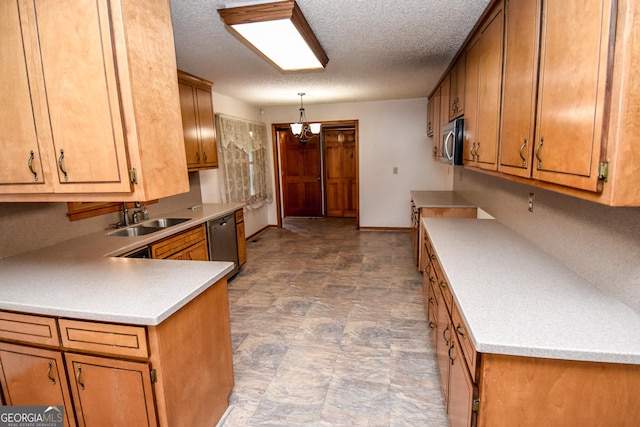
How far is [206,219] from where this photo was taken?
3432 mm

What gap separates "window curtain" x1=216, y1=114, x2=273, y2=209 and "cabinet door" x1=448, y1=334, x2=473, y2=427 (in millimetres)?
4036

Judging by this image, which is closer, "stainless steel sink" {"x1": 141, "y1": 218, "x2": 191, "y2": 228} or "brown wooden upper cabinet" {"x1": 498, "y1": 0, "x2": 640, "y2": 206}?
"brown wooden upper cabinet" {"x1": 498, "y1": 0, "x2": 640, "y2": 206}

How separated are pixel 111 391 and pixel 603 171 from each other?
2023 millimetres

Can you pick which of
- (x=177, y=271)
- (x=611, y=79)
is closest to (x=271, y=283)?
(x=177, y=271)

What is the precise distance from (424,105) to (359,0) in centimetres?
413

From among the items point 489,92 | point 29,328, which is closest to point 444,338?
point 489,92

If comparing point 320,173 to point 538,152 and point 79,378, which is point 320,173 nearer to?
point 538,152

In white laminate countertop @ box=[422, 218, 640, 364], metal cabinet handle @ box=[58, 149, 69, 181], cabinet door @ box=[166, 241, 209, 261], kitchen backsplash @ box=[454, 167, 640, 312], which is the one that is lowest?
cabinet door @ box=[166, 241, 209, 261]

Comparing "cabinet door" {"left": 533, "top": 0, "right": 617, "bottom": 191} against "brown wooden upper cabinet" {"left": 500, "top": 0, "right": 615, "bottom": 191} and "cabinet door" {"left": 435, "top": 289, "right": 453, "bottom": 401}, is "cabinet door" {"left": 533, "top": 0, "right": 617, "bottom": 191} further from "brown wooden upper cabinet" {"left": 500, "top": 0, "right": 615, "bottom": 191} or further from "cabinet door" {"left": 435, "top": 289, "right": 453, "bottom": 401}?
"cabinet door" {"left": 435, "top": 289, "right": 453, "bottom": 401}

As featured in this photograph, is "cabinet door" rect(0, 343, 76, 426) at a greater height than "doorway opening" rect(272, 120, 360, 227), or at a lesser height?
lesser

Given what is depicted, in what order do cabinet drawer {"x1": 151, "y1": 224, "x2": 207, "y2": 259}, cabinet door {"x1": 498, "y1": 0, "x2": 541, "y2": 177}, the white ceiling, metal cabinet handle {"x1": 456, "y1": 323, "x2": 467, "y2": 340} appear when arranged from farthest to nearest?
cabinet drawer {"x1": 151, "y1": 224, "x2": 207, "y2": 259}, the white ceiling, cabinet door {"x1": 498, "y1": 0, "x2": 541, "y2": 177}, metal cabinet handle {"x1": 456, "y1": 323, "x2": 467, "y2": 340}

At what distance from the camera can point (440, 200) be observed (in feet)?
13.3

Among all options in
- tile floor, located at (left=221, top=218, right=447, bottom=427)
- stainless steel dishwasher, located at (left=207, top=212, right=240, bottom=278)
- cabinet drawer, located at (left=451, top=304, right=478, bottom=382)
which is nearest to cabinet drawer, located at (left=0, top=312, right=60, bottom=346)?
tile floor, located at (left=221, top=218, right=447, bottom=427)

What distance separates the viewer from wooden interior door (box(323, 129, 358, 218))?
7539 mm
